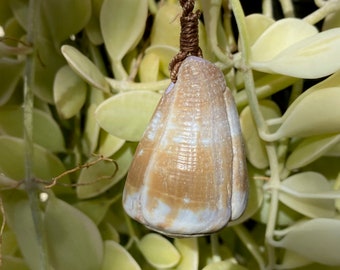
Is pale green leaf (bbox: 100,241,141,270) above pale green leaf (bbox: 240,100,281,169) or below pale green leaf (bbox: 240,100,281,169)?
below

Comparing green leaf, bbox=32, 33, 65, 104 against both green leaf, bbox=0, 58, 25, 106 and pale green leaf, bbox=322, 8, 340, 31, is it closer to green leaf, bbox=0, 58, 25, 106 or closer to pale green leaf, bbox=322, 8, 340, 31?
green leaf, bbox=0, 58, 25, 106

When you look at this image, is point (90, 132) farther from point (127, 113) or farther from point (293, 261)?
point (293, 261)

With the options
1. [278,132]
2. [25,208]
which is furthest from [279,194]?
[25,208]

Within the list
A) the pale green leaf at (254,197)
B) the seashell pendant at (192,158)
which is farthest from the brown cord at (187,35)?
the pale green leaf at (254,197)

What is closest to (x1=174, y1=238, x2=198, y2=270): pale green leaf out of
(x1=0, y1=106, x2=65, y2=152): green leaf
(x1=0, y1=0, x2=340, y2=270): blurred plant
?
(x1=0, y1=0, x2=340, y2=270): blurred plant

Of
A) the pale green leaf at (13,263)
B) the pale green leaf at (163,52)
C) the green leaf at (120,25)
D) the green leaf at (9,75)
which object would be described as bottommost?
the pale green leaf at (13,263)

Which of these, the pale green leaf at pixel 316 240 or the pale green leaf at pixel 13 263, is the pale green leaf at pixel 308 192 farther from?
the pale green leaf at pixel 13 263

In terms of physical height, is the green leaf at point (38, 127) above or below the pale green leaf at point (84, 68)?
below
